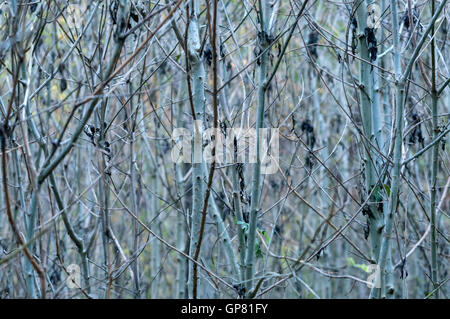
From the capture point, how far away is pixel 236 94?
16.8 ft

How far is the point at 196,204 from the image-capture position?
209 centimetres

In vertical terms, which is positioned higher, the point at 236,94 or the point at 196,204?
the point at 236,94

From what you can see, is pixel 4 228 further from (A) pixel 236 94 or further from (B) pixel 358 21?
(B) pixel 358 21
